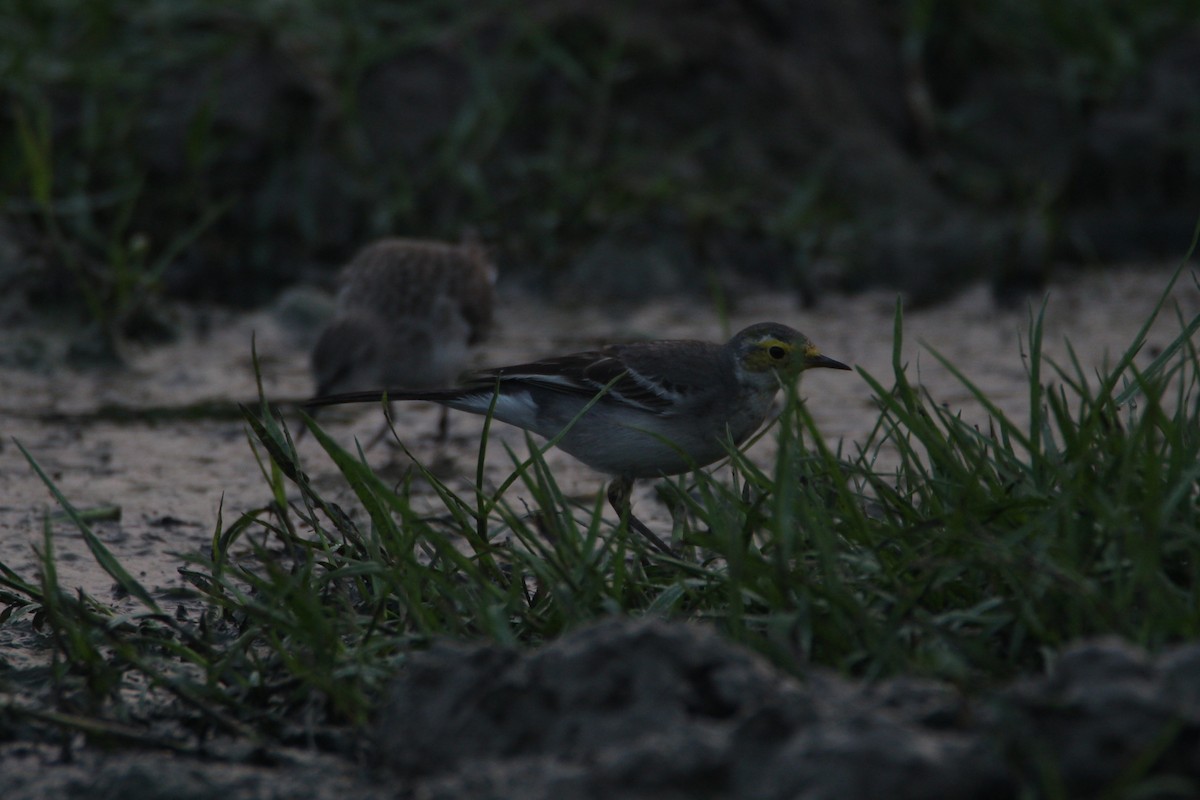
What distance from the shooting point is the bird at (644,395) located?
17.7 ft

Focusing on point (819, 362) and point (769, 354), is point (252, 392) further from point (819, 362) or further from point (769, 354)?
point (819, 362)

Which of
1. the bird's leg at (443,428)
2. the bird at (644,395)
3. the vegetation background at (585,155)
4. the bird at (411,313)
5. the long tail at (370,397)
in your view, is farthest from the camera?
the vegetation background at (585,155)

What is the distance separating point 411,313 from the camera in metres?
7.71

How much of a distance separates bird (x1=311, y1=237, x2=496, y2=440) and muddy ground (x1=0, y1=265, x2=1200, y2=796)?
0.80ft

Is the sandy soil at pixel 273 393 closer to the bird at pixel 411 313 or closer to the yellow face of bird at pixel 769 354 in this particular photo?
the bird at pixel 411 313

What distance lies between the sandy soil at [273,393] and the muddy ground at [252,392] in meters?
0.01

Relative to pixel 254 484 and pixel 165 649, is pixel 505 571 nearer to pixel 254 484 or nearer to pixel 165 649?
pixel 165 649

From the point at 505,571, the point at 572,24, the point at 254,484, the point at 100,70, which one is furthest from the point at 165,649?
the point at 572,24

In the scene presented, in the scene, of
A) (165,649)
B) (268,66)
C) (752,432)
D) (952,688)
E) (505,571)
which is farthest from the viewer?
(268,66)

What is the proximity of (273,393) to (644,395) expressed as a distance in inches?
106

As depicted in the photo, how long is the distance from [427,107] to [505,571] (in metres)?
5.52

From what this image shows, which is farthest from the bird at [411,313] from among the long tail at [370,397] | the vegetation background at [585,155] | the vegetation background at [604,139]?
the long tail at [370,397]

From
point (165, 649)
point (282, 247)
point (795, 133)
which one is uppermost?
point (795, 133)

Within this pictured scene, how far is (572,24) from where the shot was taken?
9828 millimetres
